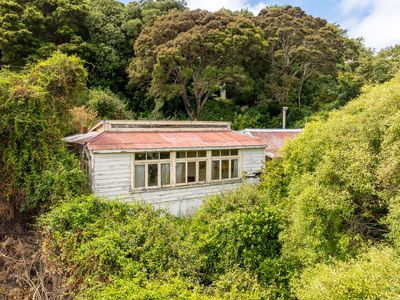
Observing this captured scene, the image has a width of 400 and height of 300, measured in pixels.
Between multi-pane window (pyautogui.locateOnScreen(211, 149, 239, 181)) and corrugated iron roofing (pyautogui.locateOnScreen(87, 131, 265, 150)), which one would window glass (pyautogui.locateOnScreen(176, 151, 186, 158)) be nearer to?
corrugated iron roofing (pyautogui.locateOnScreen(87, 131, 265, 150))

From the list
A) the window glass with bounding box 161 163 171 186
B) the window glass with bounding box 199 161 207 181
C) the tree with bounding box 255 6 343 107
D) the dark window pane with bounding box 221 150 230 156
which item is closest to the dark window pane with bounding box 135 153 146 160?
the window glass with bounding box 161 163 171 186

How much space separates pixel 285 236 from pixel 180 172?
5336 millimetres

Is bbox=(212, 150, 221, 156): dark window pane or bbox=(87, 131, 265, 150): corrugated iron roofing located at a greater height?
bbox=(87, 131, 265, 150): corrugated iron roofing

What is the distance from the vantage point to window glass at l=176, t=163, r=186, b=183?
11.9 m

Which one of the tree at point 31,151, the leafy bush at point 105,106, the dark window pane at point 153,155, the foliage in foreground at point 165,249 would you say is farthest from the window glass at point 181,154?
the leafy bush at point 105,106

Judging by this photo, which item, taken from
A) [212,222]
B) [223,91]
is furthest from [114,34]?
[212,222]

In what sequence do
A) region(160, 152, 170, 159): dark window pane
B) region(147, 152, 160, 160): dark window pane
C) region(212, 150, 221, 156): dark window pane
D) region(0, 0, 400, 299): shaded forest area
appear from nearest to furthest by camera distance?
region(0, 0, 400, 299): shaded forest area < region(147, 152, 160, 160): dark window pane < region(160, 152, 170, 159): dark window pane < region(212, 150, 221, 156): dark window pane

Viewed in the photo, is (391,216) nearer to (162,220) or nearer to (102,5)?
(162,220)

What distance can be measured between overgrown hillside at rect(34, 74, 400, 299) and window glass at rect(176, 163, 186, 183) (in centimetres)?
327

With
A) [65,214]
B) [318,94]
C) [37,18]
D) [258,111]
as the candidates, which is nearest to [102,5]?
[37,18]

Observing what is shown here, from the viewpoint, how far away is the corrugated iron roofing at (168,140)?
34.9 ft

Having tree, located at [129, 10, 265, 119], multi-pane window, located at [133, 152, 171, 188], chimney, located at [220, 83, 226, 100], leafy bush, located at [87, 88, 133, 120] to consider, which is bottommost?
multi-pane window, located at [133, 152, 171, 188]

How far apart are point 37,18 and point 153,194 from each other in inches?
682

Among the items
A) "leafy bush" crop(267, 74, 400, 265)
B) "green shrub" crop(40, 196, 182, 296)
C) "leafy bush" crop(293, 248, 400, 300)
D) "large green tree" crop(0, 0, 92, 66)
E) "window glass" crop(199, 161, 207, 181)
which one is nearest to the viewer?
"leafy bush" crop(293, 248, 400, 300)
